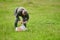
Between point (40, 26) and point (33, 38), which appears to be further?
point (40, 26)

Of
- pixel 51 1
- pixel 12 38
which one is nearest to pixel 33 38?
pixel 12 38

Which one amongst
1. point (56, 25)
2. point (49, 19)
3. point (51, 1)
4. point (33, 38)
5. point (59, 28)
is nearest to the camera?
point (33, 38)

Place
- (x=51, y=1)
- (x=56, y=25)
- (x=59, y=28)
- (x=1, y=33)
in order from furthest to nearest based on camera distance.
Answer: (x=51, y=1) < (x=56, y=25) < (x=59, y=28) < (x=1, y=33)

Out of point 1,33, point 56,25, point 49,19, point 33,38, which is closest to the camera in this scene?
point 33,38

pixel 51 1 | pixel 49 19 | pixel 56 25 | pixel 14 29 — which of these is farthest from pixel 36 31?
pixel 51 1

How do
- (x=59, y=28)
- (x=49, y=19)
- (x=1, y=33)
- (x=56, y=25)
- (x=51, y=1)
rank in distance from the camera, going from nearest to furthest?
(x=1, y=33) < (x=59, y=28) < (x=56, y=25) < (x=49, y=19) < (x=51, y=1)

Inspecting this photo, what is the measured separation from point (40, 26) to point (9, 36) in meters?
2.39

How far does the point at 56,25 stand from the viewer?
12953mm

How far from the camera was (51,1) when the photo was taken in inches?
931

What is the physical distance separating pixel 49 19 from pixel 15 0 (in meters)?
10.4

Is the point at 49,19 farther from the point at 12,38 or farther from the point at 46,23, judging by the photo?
the point at 12,38

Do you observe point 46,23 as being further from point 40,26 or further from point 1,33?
point 1,33

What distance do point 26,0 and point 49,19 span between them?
32.9ft

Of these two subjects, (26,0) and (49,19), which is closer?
(49,19)
